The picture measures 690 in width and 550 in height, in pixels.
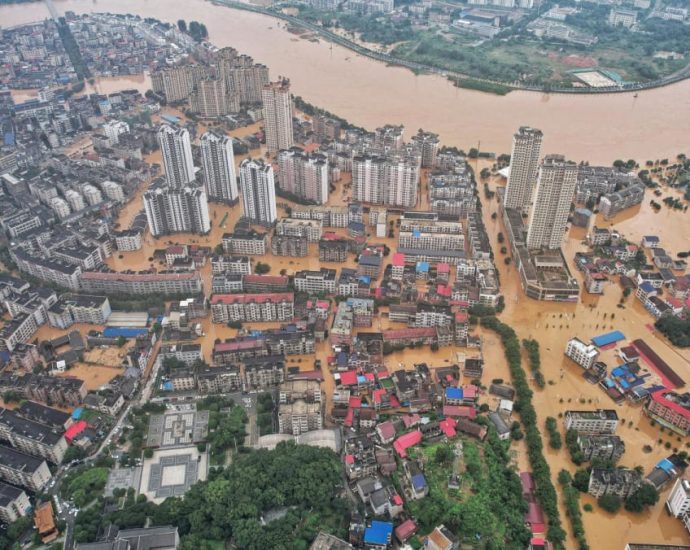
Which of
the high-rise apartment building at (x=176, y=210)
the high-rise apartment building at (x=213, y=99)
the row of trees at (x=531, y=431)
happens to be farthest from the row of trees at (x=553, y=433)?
the high-rise apartment building at (x=213, y=99)

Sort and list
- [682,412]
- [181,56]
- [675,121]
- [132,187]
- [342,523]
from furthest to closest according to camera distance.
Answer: [181,56] < [675,121] < [132,187] < [682,412] < [342,523]

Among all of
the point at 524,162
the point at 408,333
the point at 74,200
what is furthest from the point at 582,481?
the point at 74,200

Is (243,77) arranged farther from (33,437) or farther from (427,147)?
(33,437)

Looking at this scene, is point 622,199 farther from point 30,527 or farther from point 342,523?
point 30,527

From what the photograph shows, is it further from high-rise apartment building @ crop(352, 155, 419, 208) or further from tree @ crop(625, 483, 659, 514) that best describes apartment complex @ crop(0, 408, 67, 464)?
high-rise apartment building @ crop(352, 155, 419, 208)

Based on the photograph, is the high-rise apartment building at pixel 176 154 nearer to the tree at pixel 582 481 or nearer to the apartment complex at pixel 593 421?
the apartment complex at pixel 593 421

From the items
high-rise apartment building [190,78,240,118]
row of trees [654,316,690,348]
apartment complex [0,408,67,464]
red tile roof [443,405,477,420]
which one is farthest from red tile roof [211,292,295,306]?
high-rise apartment building [190,78,240,118]

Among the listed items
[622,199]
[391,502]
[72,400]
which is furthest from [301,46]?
[391,502]
